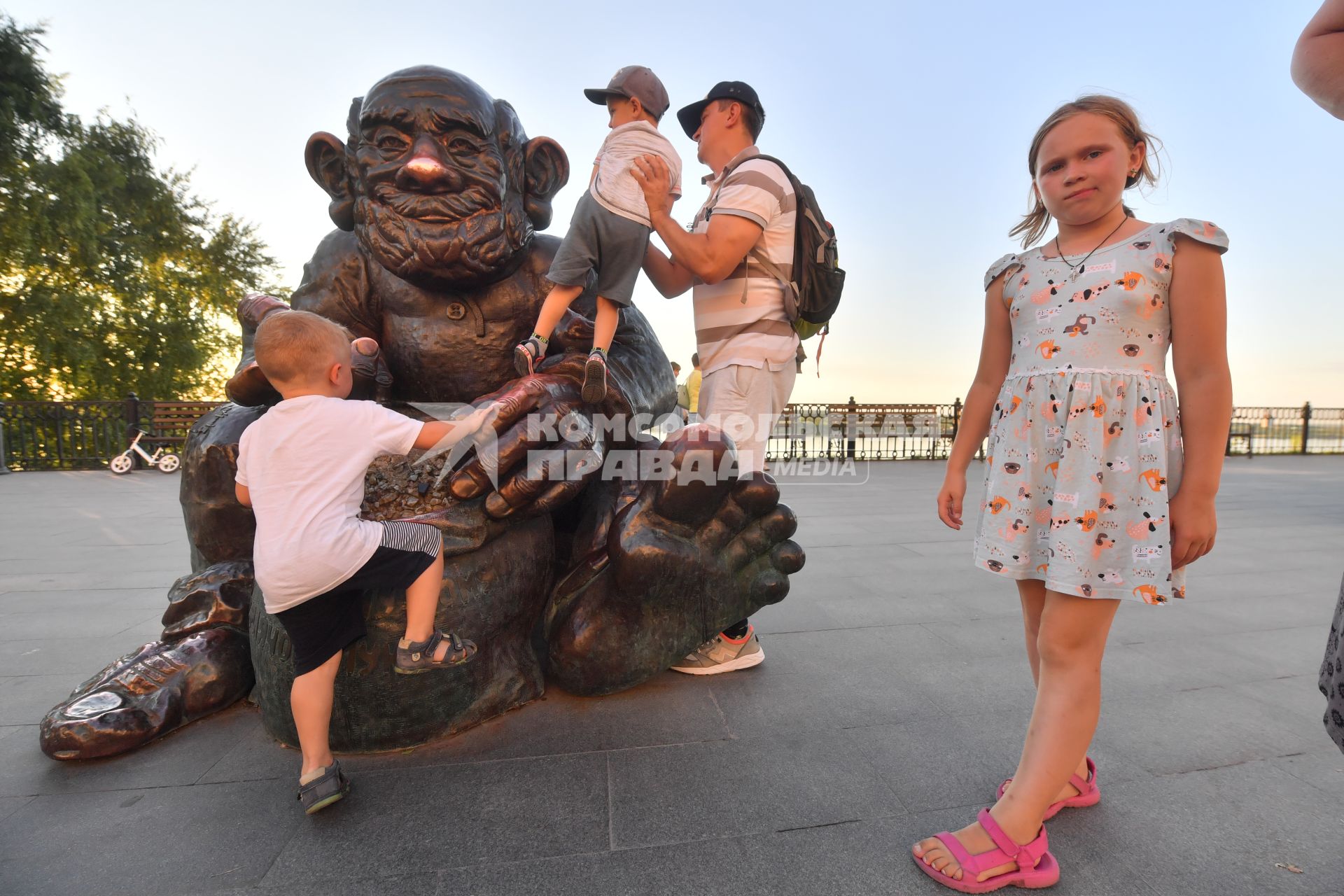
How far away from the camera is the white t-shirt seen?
4.97 ft

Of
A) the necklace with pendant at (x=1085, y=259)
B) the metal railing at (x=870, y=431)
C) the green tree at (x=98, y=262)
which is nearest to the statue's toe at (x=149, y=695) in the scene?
the necklace with pendant at (x=1085, y=259)

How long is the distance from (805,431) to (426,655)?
1497 cm

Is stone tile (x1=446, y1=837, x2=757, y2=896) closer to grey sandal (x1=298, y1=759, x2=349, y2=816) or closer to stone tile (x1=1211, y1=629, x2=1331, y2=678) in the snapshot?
grey sandal (x1=298, y1=759, x2=349, y2=816)

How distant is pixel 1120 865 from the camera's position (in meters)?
1.38

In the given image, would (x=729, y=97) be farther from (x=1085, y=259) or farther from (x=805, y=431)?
(x=805, y=431)

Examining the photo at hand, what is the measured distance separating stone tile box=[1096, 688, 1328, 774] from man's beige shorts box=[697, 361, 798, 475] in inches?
51.9

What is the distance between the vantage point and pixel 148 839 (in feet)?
4.82

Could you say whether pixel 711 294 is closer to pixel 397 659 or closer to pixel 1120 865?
pixel 397 659

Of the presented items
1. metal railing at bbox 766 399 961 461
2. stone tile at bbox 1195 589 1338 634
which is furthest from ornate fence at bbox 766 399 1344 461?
stone tile at bbox 1195 589 1338 634

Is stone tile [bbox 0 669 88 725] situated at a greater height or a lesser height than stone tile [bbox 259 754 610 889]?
lesser

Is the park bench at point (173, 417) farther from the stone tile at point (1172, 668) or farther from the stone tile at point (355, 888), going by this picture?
the stone tile at point (1172, 668)

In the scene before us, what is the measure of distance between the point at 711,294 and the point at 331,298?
1.27 meters

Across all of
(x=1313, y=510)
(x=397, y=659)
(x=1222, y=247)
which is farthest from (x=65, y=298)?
(x=1313, y=510)

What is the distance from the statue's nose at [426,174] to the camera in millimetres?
1925
